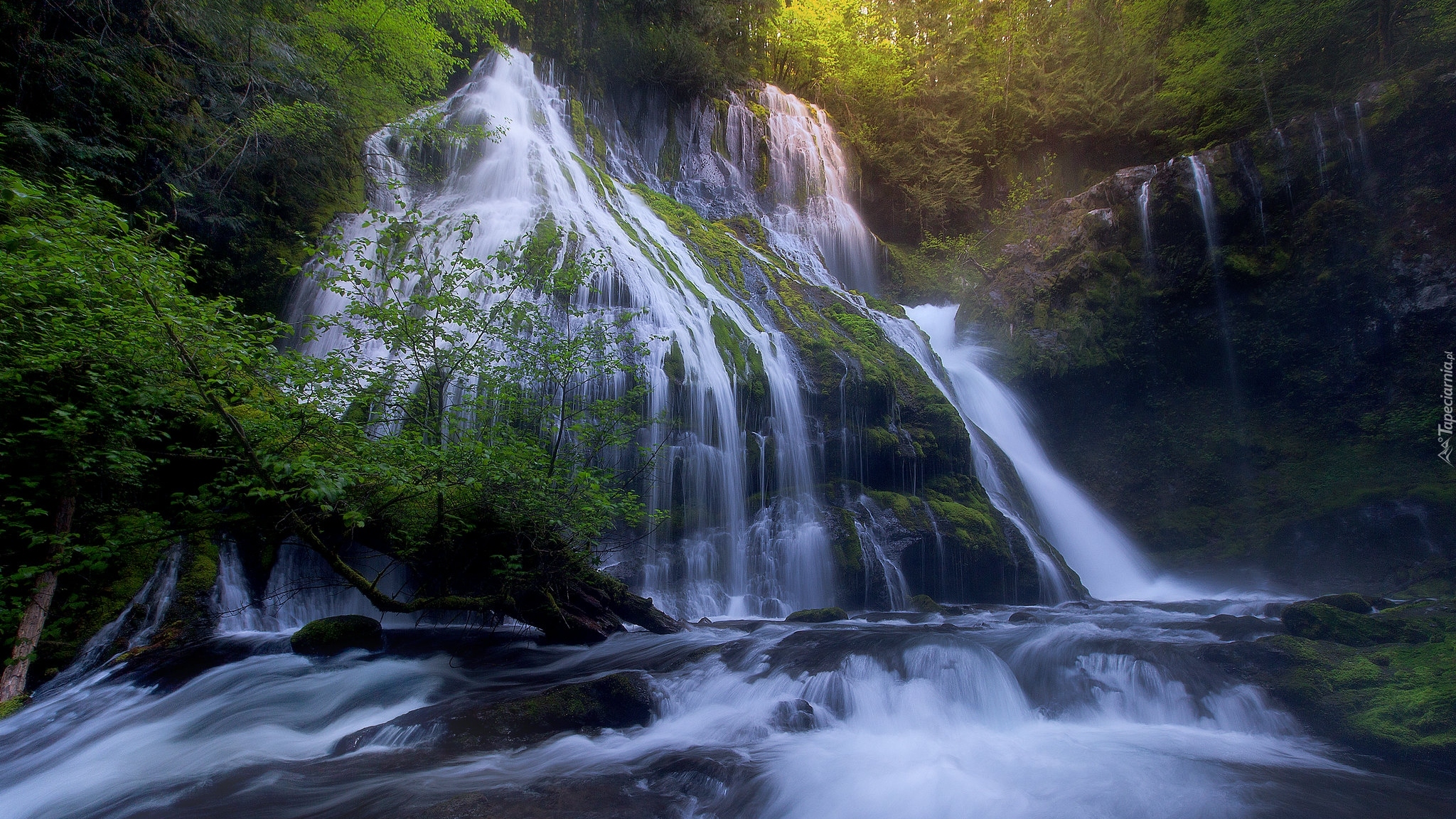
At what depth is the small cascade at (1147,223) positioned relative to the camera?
1381cm

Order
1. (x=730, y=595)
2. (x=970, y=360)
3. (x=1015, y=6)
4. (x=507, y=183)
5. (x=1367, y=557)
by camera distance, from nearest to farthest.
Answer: (x=730, y=595)
(x=1367, y=557)
(x=507, y=183)
(x=970, y=360)
(x=1015, y=6)

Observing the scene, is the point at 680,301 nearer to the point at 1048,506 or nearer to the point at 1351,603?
the point at 1048,506

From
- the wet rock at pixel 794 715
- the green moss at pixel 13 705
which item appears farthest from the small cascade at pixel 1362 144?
the green moss at pixel 13 705

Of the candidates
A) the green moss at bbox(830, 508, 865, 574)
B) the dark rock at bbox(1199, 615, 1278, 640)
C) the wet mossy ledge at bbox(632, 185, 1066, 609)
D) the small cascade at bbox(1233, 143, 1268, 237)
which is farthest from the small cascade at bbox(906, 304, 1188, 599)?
the small cascade at bbox(1233, 143, 1268, 237)

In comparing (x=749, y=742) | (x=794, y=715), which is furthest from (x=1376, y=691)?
(x=749, y=742)

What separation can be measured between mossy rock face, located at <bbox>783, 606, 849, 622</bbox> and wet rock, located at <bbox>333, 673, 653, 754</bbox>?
3305 mm

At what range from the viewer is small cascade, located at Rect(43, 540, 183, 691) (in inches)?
197

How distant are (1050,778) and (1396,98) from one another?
16118mm

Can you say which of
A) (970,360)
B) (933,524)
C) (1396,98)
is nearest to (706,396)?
(933,524)

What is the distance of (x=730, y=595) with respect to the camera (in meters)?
8.88

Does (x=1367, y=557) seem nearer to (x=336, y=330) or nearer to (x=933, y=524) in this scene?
(x=933, y=524)

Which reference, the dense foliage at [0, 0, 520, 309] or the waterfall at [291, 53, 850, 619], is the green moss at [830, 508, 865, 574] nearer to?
the waterfall at [291, 53, 850, 619]

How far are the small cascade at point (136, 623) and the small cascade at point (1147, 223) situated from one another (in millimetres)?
17475

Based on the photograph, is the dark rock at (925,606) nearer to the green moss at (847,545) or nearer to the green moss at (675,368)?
the green moss at (847,545)
